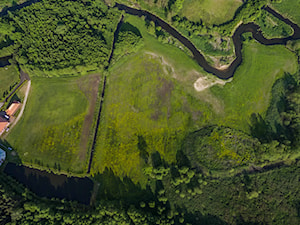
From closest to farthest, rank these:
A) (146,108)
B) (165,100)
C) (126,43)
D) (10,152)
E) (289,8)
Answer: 1. (10,152)
2. (146,108)
3. (165,100)
4. (126,43)
5. (289,8)

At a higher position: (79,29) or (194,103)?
(79,29)

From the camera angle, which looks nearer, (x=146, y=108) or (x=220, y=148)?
(x=220, y=148)

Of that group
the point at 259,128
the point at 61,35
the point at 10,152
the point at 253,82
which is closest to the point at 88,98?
the point at 61,35

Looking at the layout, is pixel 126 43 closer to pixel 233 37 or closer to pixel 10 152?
pixel 233 37

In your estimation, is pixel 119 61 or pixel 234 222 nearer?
pixel 234 222

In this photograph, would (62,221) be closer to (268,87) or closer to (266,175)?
(266,175)

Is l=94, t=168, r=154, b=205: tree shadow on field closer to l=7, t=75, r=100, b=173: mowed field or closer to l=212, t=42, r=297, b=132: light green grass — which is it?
l=7, t=75, r=100, b=173: mowed field

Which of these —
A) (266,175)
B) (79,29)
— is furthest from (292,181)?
(79,29)
